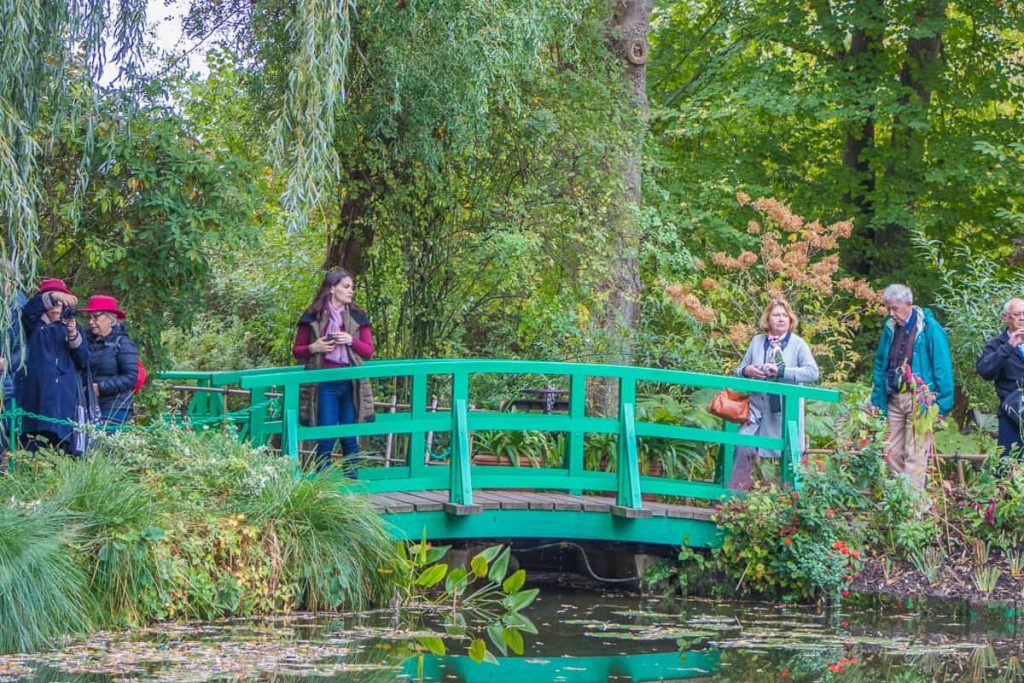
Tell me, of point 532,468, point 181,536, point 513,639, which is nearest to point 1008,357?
point 532,468

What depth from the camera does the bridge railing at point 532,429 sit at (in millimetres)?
9031

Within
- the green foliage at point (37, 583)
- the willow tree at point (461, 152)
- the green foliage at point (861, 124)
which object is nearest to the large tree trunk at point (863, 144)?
the green foliage at point (861, 124)

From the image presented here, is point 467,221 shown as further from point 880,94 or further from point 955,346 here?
point 880,94

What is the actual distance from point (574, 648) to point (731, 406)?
2648mm

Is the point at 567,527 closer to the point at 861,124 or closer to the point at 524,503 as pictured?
the point at 524,503

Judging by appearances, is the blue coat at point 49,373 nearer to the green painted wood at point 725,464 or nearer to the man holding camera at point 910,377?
the green painted wood at point 725,464

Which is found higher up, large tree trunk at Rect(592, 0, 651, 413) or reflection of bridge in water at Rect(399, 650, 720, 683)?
large tree trunk at Rect(592, 0, 651, 413)

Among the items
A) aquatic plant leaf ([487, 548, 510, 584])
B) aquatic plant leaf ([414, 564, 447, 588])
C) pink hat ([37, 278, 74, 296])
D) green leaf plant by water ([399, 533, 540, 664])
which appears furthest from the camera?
pink hat ([37, 278, 74, 296])

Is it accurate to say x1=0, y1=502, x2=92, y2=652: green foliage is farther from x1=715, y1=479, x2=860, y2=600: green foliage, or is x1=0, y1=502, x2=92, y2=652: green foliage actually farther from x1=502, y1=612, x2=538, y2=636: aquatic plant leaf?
x1=715, y1=479, x2=860, y2=600: green foliage

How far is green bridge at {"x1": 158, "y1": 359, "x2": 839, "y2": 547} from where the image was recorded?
9047 mm

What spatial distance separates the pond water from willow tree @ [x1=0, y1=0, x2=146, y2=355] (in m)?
1.99

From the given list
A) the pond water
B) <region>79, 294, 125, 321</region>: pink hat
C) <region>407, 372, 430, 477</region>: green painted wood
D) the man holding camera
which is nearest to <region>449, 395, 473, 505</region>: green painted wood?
<region>407, 372, 430, 477</region>: green painted wood

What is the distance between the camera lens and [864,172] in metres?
17.6

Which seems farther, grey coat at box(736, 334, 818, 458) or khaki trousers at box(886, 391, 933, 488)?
khaki trousers at box(886, 391, 933, 488)
